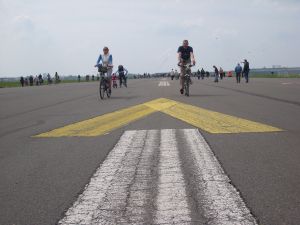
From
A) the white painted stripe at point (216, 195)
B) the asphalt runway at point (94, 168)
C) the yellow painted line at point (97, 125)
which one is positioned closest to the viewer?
the white painted stripe at point (216, 195)

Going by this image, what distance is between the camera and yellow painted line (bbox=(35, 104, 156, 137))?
771 cm

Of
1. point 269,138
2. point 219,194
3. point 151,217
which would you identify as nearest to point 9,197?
point 151,217

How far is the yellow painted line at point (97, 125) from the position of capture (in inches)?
303

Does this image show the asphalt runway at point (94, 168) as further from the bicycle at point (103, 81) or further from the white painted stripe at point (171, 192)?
the bicycle at point (103, 81)

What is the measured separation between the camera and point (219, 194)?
3.71 m

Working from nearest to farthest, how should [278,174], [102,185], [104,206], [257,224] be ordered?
[257,224]
[104,206]
[102,185]
[278,174]

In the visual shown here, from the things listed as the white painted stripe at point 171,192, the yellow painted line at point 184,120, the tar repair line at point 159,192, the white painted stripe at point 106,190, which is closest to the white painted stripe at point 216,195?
the tar repair line at point 159,192

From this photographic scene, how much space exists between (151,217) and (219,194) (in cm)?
78

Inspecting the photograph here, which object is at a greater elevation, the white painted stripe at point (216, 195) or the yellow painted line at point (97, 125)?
the white painted stripe at point (216, 195)

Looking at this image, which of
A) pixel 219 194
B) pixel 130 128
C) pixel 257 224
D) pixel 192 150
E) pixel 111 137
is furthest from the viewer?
pixel 130 128

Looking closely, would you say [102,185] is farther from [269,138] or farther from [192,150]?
[269,138]

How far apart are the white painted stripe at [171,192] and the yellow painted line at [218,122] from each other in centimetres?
220

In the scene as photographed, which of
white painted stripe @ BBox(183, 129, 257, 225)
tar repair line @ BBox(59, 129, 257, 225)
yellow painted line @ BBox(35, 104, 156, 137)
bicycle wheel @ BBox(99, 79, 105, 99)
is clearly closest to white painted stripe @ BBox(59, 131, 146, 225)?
tar repair line @ BBox(59, 129, 257, 225)

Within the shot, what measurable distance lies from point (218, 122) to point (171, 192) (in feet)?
16.5
